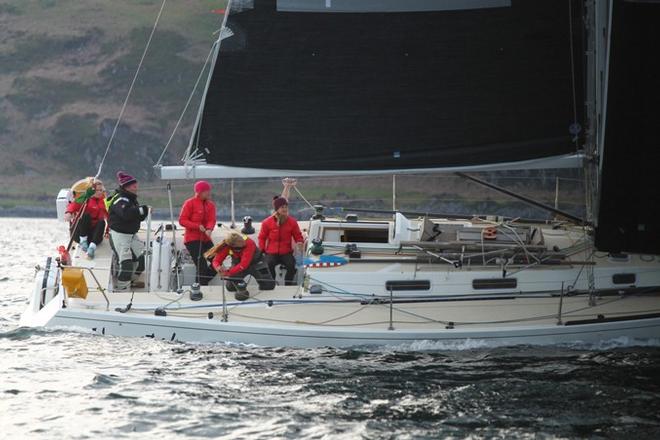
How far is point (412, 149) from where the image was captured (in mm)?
13344

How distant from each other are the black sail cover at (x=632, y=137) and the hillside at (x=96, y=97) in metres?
65.9

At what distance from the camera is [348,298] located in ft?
41.1

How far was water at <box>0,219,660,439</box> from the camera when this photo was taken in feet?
30.9

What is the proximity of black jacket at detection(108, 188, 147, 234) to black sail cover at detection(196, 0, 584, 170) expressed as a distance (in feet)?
4.06

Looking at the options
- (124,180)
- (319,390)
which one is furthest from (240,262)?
(319,390)

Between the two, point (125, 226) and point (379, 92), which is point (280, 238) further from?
point (379, 92)

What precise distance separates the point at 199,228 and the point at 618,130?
538 cm

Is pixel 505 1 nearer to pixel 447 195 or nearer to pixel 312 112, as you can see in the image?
pixel 312 112

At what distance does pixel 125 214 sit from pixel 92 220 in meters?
1.21

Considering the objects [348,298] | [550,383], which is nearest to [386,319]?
[348,298]

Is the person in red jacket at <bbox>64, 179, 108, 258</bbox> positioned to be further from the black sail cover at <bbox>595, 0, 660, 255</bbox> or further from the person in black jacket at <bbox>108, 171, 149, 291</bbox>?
the black sail cover at <bbox>595, 0, 660, 255</bbox>

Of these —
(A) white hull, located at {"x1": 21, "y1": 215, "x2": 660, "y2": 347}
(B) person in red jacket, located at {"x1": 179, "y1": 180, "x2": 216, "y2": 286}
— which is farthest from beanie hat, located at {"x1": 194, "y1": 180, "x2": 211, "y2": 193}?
(A) white hull, located at {"x1": 21, "y1": 215, "x2": 660, "y2": 347}

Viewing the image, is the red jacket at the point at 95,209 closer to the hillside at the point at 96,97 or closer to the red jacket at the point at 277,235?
the red jacket at the point at 277,235

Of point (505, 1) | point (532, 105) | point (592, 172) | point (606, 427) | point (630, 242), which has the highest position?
point (505, 1)
